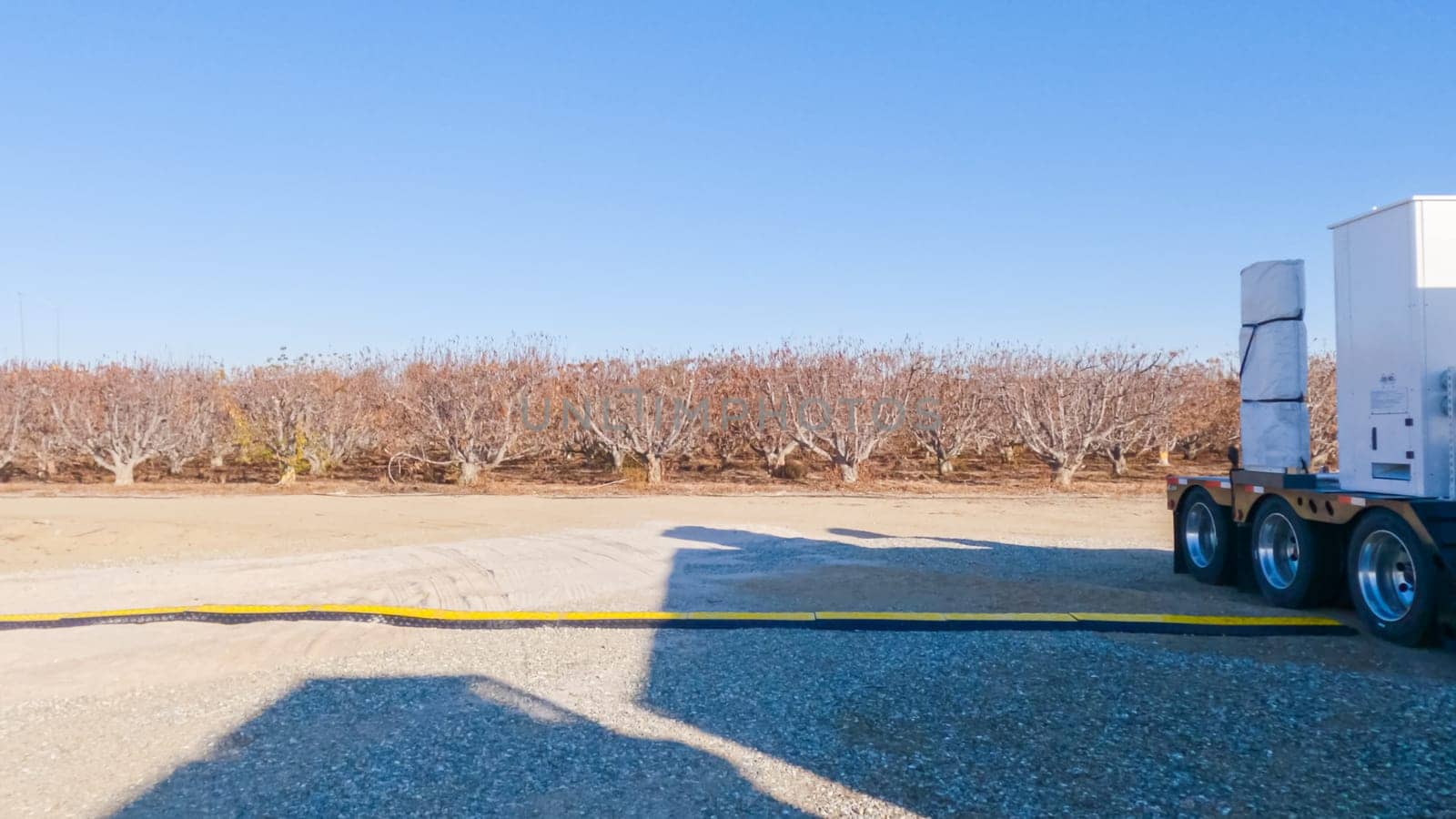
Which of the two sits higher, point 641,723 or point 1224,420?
point 1224,420

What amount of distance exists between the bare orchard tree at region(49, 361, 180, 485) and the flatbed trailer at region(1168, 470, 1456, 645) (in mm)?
30316

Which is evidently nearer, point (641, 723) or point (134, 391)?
point (641, 723)

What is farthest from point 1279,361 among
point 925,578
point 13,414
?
point 13,414

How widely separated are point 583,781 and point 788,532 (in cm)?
1118

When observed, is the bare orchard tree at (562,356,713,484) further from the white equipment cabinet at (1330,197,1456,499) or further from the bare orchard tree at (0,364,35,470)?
the white equipment cabinet at (1330,197,1456,499)

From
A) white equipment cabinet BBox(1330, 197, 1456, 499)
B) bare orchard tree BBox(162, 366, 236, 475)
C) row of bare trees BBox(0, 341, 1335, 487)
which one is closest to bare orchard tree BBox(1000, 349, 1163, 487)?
row of bare trees BBox(0, 341, 1335, 487)

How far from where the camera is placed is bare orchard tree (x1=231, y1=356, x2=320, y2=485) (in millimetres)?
30938

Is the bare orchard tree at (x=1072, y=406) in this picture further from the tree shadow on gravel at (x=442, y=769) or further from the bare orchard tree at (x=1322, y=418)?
the tree shadow on gravel at (x=442, y=769)

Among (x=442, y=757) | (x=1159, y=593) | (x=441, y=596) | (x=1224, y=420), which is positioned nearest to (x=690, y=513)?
(x=441, y=596)

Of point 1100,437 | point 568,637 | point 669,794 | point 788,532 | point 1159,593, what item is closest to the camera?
point 669,794

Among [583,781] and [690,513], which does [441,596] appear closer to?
[583,781]

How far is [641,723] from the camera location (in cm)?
616

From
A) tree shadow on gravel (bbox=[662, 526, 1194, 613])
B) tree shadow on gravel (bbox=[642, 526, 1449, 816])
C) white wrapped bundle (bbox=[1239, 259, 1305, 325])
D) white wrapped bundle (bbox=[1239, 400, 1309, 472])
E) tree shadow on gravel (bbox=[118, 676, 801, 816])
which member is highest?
white wrapped bundle (bbox=[1239, 259, 1305, 325])

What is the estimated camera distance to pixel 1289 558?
9.45m
